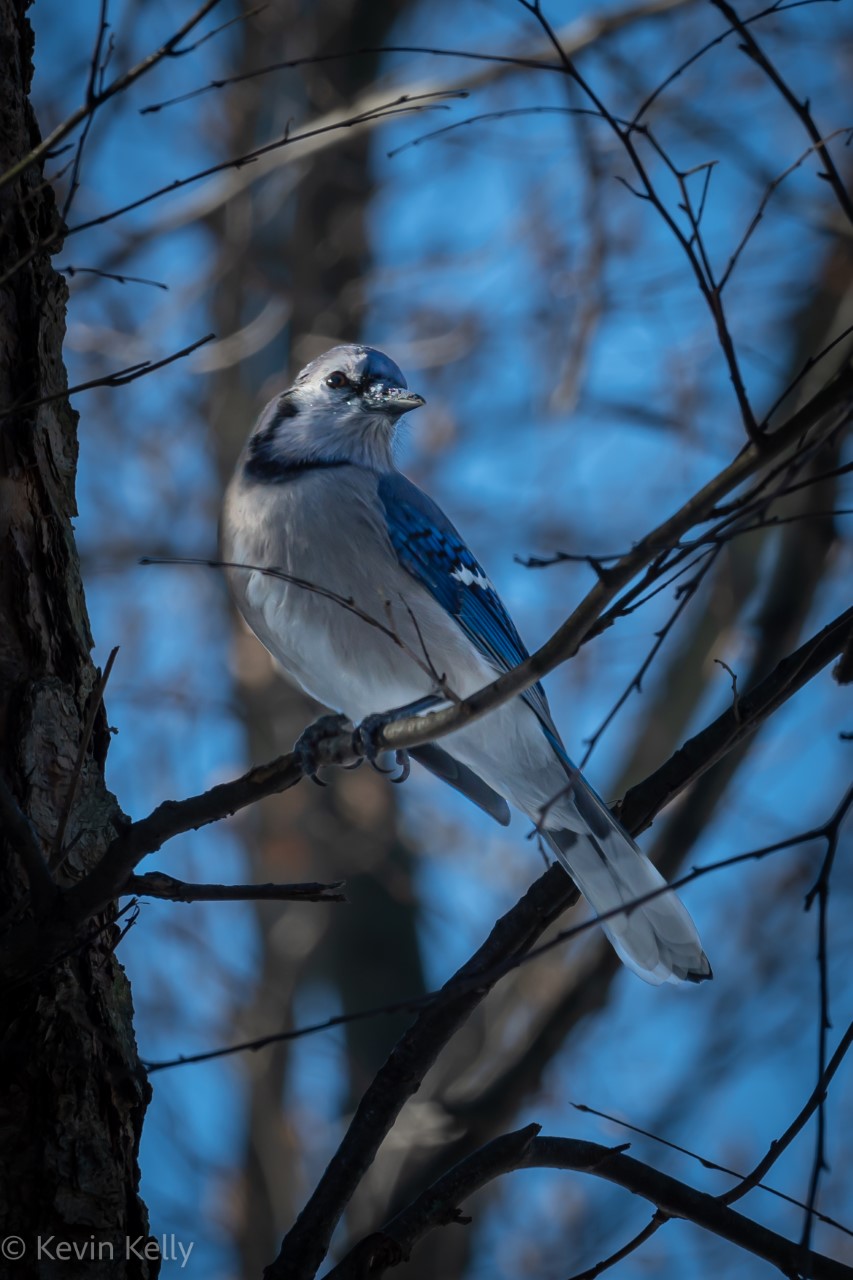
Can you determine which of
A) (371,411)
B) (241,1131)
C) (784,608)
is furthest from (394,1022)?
(371,411)

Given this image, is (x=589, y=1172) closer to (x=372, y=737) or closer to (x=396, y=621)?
(x=372, y=737)

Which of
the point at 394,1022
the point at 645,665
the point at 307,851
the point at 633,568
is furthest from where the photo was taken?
the point at 307,851

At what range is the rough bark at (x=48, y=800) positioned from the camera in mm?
1819

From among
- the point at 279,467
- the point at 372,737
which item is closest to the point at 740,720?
the point at 372,737

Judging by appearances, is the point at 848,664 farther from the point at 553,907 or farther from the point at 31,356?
the point at 31,356

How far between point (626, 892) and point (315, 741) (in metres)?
0.98

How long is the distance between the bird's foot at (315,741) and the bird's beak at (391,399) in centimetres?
100

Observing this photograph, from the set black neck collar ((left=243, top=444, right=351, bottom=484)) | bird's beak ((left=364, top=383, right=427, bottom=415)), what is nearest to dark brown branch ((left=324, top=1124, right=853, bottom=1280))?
black neck collar ((left=243, top=444, right=351, bottom=484))

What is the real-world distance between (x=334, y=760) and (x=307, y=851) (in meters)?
4.13

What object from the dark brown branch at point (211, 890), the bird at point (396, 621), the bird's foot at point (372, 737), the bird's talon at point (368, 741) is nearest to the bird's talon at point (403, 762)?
the bird at point (396, 621)

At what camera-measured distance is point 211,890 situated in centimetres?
182

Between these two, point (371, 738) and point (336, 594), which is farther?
point (336, 594)

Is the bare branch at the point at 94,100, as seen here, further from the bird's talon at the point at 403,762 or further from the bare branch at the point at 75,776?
the bird's talon at the point at 403,762

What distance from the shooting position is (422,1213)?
6.06ft
